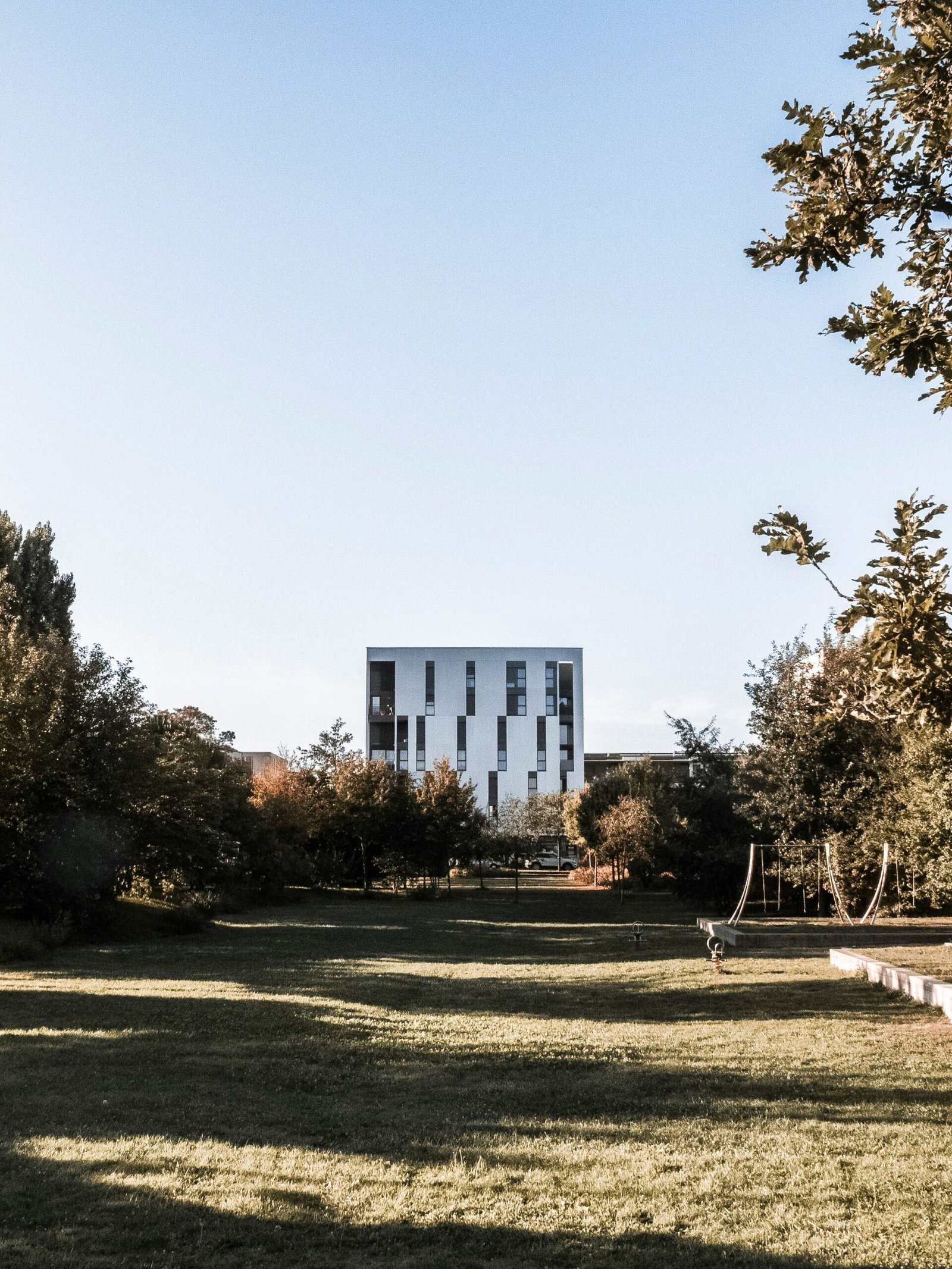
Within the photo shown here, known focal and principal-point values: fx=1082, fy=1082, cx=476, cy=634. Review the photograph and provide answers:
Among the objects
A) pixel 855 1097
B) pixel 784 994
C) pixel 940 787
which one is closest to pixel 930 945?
pixel 940 787

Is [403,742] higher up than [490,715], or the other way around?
[490,715]

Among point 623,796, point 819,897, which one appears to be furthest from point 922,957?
point 623,796

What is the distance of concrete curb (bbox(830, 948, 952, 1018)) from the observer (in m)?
12.6

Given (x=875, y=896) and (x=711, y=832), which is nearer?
(x=875, y=896)

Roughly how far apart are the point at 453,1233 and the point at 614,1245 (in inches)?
30.4

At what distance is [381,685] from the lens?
9812cm

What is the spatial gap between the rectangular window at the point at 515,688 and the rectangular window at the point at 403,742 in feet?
29.8

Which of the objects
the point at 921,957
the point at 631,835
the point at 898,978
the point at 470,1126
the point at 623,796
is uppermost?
the point at 623,796

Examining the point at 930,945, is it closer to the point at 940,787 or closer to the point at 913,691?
the point at 940,787

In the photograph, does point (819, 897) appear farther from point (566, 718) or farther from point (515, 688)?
point (515, 688)

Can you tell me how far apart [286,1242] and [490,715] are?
302ft

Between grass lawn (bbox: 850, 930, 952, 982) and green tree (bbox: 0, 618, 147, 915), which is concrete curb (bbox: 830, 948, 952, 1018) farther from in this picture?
green tree (bbox: 0, 618, 147, 915)

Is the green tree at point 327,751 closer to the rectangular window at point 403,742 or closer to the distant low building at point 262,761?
the distant low building at point 262,761

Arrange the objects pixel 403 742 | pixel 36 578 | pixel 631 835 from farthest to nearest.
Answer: pixel 403 742 < pixel 631 835 < pixel 36 578
